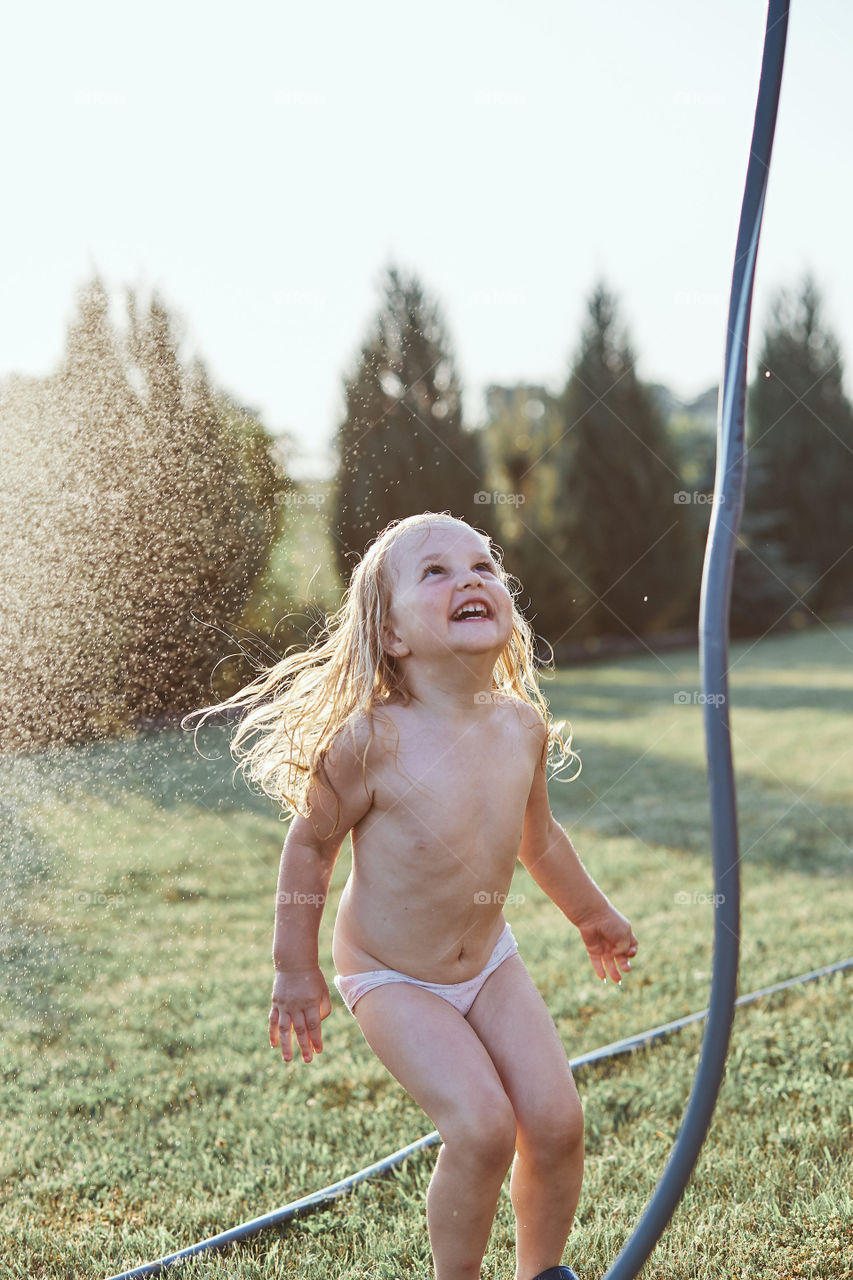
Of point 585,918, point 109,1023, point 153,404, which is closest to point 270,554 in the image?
point 153,404

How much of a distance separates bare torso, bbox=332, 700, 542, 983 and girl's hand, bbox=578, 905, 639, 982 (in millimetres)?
290

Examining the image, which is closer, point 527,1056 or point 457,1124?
point 457,1124

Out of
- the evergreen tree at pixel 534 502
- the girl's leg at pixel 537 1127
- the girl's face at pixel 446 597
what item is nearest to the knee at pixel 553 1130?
the girl's leg at pixel 537 1127

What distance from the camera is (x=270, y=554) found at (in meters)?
2.36

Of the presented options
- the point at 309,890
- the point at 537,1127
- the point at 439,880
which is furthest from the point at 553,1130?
the point at 309,890

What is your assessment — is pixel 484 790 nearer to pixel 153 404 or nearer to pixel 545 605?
pixel 153 404

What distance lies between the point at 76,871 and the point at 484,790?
1415 millimetres

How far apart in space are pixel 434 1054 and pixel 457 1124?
0.11 meters

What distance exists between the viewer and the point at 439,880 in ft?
6.02

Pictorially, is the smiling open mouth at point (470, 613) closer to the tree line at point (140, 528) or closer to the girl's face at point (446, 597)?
the girl's face at point (446, 597)

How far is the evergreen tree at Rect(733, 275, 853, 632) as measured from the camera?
20.0 metres

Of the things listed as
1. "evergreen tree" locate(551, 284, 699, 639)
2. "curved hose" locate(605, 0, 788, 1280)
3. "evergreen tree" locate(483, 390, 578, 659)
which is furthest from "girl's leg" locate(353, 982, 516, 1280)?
"evergreen tree" locate(551, 284, 699, 639)

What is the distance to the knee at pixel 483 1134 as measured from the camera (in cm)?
161

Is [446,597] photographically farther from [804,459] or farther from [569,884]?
[804,459]
